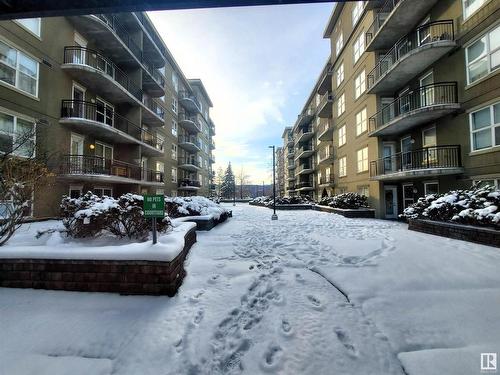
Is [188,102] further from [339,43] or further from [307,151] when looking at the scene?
[339,43]

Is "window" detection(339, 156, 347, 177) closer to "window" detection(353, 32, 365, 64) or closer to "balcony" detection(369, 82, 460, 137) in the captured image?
"balcony" detection(369, 82, 460, 137)

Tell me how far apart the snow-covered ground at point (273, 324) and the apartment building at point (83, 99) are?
197 inches

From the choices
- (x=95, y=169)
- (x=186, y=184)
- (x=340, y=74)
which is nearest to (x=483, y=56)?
(x=340, y=74)

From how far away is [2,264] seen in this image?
4.57 m

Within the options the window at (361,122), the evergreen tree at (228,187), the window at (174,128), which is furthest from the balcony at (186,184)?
the evergreen tree at (228,187)

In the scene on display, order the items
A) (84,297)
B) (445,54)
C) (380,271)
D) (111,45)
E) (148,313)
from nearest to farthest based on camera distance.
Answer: (148,313), (84,297), (380,271), (445,54), (111,45)

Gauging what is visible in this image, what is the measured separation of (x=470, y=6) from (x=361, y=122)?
958cm

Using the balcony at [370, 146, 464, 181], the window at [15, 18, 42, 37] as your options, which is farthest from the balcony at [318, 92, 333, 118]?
the window at [15, 18, 42, 37]

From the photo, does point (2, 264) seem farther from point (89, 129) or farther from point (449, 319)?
point (89, 129)

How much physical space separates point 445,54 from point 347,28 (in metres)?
12.6

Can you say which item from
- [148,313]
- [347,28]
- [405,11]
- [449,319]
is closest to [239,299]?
[148,313]

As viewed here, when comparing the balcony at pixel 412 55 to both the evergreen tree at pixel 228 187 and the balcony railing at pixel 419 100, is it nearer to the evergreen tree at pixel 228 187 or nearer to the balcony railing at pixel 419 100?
the balcony railing at pixel 419 100

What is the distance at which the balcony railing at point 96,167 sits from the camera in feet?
48.9

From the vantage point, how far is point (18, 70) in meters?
12.2
